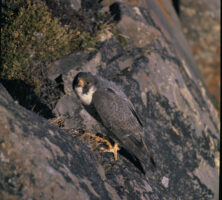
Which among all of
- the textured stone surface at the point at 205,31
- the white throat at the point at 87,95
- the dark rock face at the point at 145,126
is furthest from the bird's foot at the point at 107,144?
the textured stone surface at the point at 205,31

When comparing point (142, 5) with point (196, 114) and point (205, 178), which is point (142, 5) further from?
point (205, 178)

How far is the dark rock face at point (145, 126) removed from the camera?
3.15 meters

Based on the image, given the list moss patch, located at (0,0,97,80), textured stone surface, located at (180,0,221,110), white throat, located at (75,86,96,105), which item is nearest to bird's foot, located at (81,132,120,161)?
white throat, located at (75,86,96,105)

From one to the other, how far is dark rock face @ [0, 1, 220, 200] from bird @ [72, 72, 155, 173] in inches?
9.8

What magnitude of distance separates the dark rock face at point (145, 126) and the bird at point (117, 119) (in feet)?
→ 0.82

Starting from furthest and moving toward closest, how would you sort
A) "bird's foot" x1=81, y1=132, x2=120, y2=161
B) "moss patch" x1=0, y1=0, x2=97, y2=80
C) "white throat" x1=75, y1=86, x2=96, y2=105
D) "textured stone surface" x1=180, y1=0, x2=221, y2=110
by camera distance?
1. "textured stone surface" x1=180, y1=0, x2=221, y2=110
2. "moss patch" x1=0, y1=0, x2=97, y2=80
3. "white throat" x1=75, y1=86, x2=96, y2=105
4. "bird's foot" x1=81, y1=132, x2=120, y2=161

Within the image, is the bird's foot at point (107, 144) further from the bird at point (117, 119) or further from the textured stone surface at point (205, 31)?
the textured stone surface at point (205, 31)

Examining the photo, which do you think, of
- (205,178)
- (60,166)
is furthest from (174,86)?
(60,166)

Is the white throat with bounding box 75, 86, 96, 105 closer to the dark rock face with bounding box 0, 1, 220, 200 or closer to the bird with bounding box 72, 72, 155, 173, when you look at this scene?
the bird with bounding box 72, 72, 155, 173

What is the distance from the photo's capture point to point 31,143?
323 cm

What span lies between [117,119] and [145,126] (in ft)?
4.17

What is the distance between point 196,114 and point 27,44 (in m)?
4.32

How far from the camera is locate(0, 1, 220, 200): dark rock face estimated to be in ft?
10.3

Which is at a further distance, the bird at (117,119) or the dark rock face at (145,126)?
the bird at (117,119)
